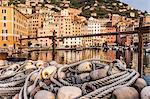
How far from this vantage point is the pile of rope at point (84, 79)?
4.89 meters

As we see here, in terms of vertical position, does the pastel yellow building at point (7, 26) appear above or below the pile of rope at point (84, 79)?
above

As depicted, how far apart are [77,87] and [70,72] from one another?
26.6 inches

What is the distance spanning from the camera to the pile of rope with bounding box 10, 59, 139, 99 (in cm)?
489

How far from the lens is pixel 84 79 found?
17.3 feet

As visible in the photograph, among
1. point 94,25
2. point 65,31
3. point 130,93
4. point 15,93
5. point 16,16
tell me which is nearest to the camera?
point 130,93

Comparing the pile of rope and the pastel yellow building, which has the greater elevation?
the pastel yellow building

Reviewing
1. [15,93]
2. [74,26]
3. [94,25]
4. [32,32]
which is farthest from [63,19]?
[15,93]

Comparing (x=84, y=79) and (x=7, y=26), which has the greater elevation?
(x=7, y=26)

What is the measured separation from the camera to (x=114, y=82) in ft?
16.2

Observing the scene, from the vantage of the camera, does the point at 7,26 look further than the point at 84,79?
Yes

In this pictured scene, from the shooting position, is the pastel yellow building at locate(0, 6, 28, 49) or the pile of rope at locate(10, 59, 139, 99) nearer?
the pile of rope at locate(10, 59, 139, 99)

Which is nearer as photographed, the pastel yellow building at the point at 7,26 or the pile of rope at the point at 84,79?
the pile of rope at the point at 84,79

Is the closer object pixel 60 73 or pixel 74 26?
pixel 60 73

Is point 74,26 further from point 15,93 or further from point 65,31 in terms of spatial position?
point 15,93
